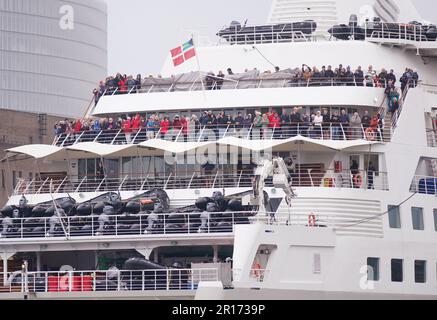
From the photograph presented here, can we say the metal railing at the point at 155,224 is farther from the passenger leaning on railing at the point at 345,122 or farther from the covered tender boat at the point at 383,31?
the covered tender boat at the point at 383,31

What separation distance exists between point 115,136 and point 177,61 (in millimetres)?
4542

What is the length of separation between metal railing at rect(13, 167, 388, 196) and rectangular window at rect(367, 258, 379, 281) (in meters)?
2.57

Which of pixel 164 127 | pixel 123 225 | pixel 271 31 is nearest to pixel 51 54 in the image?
pixel 271 31

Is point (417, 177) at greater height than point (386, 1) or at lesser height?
lesser

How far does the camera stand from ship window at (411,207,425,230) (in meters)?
61.4

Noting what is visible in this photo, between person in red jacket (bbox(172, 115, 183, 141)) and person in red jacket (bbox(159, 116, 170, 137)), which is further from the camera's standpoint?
person in red jacket (bbox(159, 116, 170, 137))

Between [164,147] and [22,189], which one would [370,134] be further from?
[22,189]

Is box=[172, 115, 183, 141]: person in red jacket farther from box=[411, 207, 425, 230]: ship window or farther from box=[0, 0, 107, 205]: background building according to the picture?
box=[0, 0, 107, 205]: background building

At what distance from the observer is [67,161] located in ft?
213

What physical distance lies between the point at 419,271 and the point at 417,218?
187 cm

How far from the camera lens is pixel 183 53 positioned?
6612 centimetres

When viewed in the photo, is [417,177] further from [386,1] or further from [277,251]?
[386,1]

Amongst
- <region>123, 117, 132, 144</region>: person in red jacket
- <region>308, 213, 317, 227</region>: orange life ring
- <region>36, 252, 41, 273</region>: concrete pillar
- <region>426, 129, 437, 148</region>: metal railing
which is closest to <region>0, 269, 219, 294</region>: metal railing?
<region>36, 252, 41, 273</region>: concrete pillar
